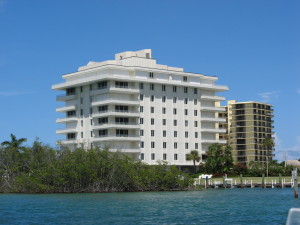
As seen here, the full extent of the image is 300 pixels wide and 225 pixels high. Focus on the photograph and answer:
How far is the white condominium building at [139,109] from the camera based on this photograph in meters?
131

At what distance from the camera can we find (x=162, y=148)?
137125 millimetres

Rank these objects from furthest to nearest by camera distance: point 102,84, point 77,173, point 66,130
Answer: point 66,130 < point 102,84 < point 77,173

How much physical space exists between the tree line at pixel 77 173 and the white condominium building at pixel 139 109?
35.0m

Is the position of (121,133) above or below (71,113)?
below

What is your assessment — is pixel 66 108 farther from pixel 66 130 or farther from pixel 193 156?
pixel 193 156

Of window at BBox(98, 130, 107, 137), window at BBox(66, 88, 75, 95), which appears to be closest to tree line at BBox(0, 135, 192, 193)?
window at BBox(98, 130, 107, 137)

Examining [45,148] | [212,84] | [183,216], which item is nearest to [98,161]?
[45,148]

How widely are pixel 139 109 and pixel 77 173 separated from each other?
52.4 m

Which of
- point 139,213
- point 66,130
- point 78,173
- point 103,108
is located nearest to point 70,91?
point 66,130

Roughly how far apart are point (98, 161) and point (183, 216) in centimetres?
3865

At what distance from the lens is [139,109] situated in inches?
5290

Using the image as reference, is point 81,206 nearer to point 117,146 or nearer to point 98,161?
point 98,161

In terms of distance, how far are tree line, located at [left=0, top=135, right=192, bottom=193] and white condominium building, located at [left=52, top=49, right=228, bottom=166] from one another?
3500 cm

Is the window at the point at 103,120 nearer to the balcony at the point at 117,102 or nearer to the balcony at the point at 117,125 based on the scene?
the balcony at the point at 117,125
